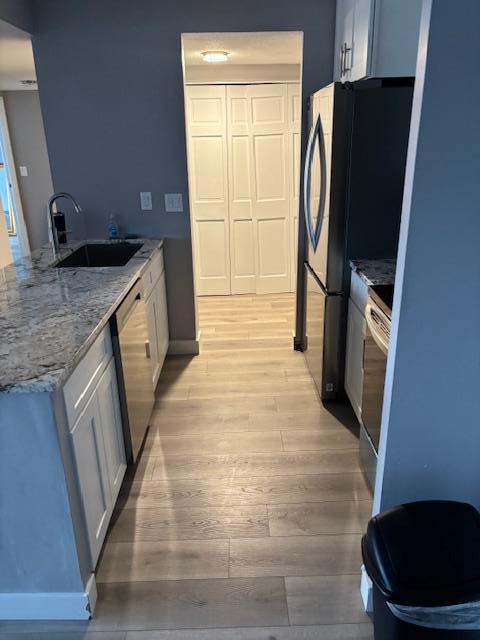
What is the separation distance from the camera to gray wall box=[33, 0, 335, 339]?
9.61 ft

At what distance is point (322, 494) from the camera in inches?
84.0

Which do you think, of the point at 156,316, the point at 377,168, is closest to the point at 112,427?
the point at 156,316

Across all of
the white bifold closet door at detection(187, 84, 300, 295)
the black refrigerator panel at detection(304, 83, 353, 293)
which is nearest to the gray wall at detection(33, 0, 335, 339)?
the black refrigerator panel at detection(304, 83, 353, 293)

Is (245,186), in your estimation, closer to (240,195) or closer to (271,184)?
(240,195)

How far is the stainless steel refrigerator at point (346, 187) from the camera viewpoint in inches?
92.4

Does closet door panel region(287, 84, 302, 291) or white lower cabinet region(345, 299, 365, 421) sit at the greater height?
closet door panel region(287, 84, 302, 291)

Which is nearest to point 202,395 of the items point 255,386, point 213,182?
point 255,386

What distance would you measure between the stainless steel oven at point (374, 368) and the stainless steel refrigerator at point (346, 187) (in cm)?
53

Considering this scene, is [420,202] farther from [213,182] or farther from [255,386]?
[213,182]

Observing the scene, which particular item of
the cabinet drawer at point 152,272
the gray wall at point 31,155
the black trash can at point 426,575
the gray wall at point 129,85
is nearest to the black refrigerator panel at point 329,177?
the gray wall at point 129,85

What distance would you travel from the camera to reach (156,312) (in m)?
3.11

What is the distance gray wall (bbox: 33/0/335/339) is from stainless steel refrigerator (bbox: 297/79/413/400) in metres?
0.72

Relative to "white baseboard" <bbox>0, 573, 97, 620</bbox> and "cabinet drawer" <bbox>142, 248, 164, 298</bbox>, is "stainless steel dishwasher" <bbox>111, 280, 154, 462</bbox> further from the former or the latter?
"white baseboard" <bbox>0, 573, 97, 620</bbox>

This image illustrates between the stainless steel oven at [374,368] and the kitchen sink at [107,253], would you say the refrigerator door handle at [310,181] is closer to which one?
the stainless steel oven at [374,368]
